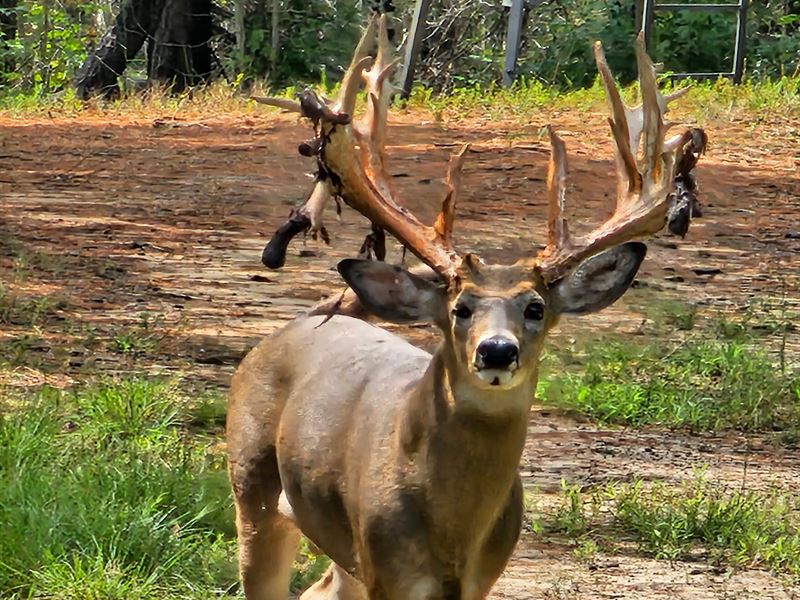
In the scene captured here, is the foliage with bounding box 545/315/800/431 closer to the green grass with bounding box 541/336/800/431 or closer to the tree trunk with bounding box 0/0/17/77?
the green grass with bounding box 541/336/800/431

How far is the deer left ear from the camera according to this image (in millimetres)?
4844

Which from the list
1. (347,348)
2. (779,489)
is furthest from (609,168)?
(347,348)

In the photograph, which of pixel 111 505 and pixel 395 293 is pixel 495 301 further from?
pixel 111 505

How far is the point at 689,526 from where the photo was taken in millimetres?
6695

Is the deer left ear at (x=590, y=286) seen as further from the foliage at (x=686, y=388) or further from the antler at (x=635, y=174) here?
the foliage at (x=686, y=388)

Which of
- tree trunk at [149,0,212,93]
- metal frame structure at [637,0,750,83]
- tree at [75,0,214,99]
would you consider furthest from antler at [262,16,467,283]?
tree trunk at [149,0,212,93]

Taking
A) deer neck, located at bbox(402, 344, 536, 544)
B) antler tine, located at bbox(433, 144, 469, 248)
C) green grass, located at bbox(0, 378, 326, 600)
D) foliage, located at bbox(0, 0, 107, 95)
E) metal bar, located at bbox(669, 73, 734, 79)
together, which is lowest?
foliage, located at bbox(0, 0, 107, 95)

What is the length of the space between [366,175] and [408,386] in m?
0.62

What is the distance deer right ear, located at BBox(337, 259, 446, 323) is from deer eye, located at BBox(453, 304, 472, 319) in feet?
0.60

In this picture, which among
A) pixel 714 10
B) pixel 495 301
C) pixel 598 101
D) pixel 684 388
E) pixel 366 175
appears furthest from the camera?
pixel 714 10

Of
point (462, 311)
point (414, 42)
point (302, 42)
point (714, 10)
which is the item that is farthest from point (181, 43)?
point (462, 311)

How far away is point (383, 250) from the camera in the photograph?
5.21 m

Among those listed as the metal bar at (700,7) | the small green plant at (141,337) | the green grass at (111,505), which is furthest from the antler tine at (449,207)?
the metal bar at (700,7)

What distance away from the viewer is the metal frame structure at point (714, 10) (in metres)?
18.6
